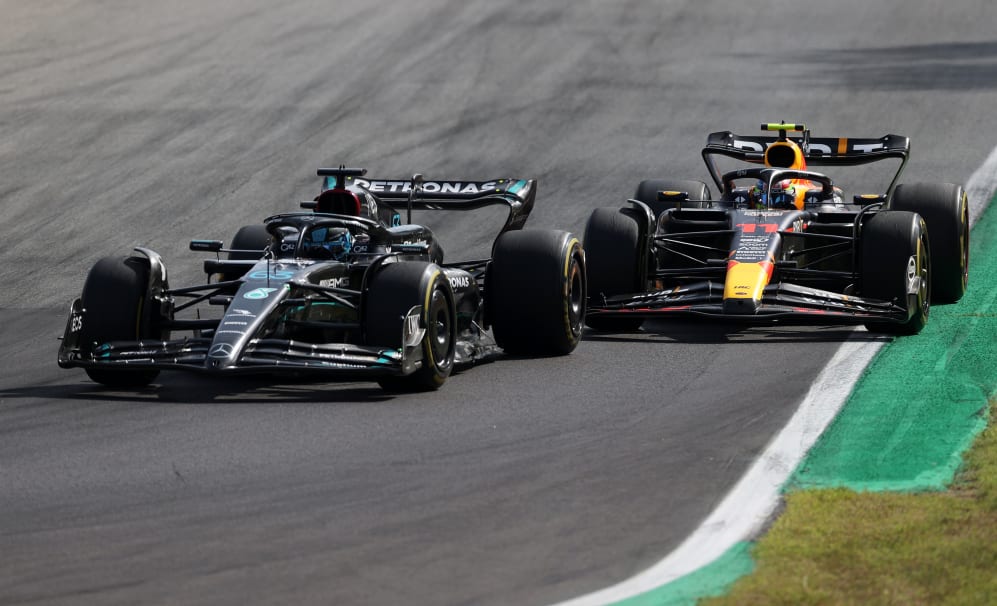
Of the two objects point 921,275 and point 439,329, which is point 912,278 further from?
point 439,329

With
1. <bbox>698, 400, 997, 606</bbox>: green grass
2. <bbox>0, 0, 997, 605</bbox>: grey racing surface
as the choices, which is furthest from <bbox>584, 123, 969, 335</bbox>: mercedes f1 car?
<bbox>698, 400, 997, 606</bbox>: green grass

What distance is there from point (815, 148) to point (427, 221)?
19.2ft

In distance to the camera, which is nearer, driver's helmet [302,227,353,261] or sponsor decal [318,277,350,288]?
sponsor decal [318,277,350,288]

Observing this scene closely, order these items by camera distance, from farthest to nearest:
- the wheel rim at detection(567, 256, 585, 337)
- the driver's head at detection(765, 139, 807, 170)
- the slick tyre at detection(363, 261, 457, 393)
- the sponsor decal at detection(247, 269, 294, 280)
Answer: the driver's head at detection(765, 139, 807, 170) < the wheel rim at detection(567, 256, 585, 337) < the sponsor decal at detection(247, 269, 294, 280) < the slick tyre at detection(363, 261, 457, 393)

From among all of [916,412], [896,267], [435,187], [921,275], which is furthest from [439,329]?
[921,275]

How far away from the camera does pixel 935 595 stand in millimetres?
6398

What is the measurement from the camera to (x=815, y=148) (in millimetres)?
16938

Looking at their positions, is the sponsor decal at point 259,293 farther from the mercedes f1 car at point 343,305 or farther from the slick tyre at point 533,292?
the slick tyre at point 533,292

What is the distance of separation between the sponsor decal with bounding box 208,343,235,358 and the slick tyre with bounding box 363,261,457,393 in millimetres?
1029

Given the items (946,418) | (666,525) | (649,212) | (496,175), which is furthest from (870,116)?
(666,525)

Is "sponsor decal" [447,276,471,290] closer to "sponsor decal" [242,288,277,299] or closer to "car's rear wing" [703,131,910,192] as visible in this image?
"sponsor decal" [242,288,277,299]

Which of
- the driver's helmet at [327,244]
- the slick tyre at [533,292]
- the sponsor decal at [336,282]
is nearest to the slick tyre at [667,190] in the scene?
the slick tyre at [533,292]

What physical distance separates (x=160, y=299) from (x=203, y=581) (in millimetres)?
5419

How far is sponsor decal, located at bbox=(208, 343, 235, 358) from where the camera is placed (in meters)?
10.8
